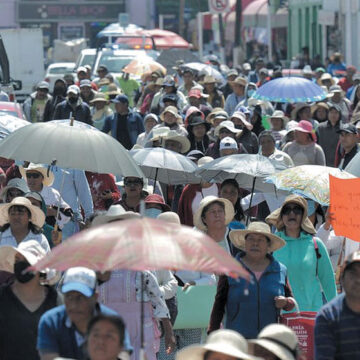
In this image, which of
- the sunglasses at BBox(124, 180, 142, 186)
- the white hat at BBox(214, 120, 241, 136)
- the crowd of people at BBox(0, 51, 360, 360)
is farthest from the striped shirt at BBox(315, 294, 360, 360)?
the white hat at BBox(214, 120, 241, 136)

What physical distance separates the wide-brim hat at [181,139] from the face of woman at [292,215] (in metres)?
5.56

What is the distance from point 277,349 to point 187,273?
11.8ft

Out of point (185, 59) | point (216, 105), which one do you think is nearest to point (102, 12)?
point (185, 59)

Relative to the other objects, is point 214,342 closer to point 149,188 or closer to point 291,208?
point 291,208

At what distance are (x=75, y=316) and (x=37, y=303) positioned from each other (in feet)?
2.65

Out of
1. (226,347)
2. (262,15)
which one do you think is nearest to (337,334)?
(226,347)

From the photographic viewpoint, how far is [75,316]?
659 centimetres

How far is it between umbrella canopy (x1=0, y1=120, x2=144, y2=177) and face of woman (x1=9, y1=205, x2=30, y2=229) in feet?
1.58

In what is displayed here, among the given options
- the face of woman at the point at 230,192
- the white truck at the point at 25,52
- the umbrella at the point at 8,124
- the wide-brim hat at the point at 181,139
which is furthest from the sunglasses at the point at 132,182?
the white truck at the point at 25,52

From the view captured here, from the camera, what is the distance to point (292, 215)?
9.12 m

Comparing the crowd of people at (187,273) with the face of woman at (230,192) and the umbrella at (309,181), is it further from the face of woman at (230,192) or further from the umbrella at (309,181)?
the umbrella at (309,181)

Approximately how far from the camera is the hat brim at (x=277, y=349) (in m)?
6.08

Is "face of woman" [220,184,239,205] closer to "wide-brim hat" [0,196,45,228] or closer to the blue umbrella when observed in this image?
"wide-brim hat" [0,196,45,228]

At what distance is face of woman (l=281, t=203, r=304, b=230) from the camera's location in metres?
9.09
